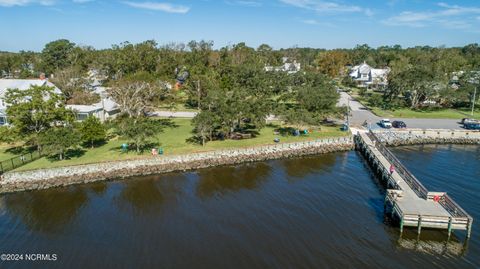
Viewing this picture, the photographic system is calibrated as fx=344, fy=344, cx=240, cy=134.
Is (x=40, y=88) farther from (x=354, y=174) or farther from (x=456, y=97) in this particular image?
(x=456, y=97)

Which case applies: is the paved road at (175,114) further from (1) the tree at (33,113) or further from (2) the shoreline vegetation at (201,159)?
(1) the tree at (33,113)

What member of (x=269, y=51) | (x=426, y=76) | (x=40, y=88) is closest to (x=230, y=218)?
(x=40, y=88)

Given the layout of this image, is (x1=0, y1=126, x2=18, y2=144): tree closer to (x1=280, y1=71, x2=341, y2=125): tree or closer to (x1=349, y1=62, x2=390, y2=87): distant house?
(x1=280, y1=71, x2=341, y2=125): tree

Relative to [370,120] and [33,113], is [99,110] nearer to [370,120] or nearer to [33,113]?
[33,113]

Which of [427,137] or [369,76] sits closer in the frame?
[427,137]

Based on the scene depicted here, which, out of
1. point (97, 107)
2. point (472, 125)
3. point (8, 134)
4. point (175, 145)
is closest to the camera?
point (8, 134)

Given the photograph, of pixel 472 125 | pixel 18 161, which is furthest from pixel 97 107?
pixel 472 125
